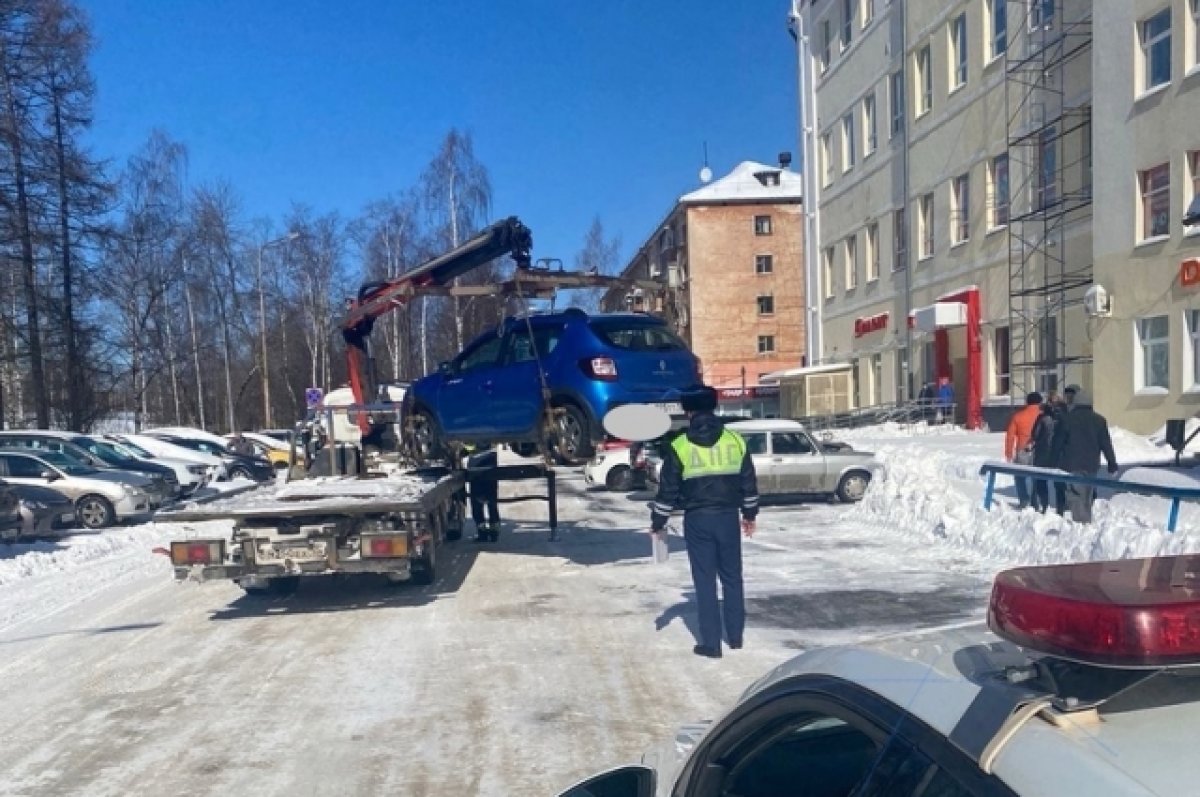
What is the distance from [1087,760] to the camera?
1450 millimetres

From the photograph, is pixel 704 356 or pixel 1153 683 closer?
pixel 1153 683

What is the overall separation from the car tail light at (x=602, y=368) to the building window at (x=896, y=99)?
2878 centimetres

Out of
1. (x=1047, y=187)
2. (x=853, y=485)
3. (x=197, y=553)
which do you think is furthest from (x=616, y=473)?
(x=1047, y=187)

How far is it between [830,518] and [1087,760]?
15.1 m

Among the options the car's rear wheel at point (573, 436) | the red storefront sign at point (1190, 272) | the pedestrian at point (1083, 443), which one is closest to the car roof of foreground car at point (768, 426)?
the pedestrian at point (1083, 443)

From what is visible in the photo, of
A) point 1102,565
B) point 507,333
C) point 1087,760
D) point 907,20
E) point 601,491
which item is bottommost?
point 601,491

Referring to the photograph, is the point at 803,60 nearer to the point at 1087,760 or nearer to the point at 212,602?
the point at 212,602

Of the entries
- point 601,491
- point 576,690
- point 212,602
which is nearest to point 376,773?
point 576,690

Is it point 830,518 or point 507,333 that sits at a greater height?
point 507,333

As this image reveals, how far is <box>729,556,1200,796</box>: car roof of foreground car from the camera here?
56.9 inches

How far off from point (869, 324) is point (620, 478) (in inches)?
801

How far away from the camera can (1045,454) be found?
12.9 metres

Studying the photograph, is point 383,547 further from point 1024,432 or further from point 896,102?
point 896,102

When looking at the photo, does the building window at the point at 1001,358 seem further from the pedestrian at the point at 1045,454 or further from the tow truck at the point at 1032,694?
the tow truck at the point at 1032,694
